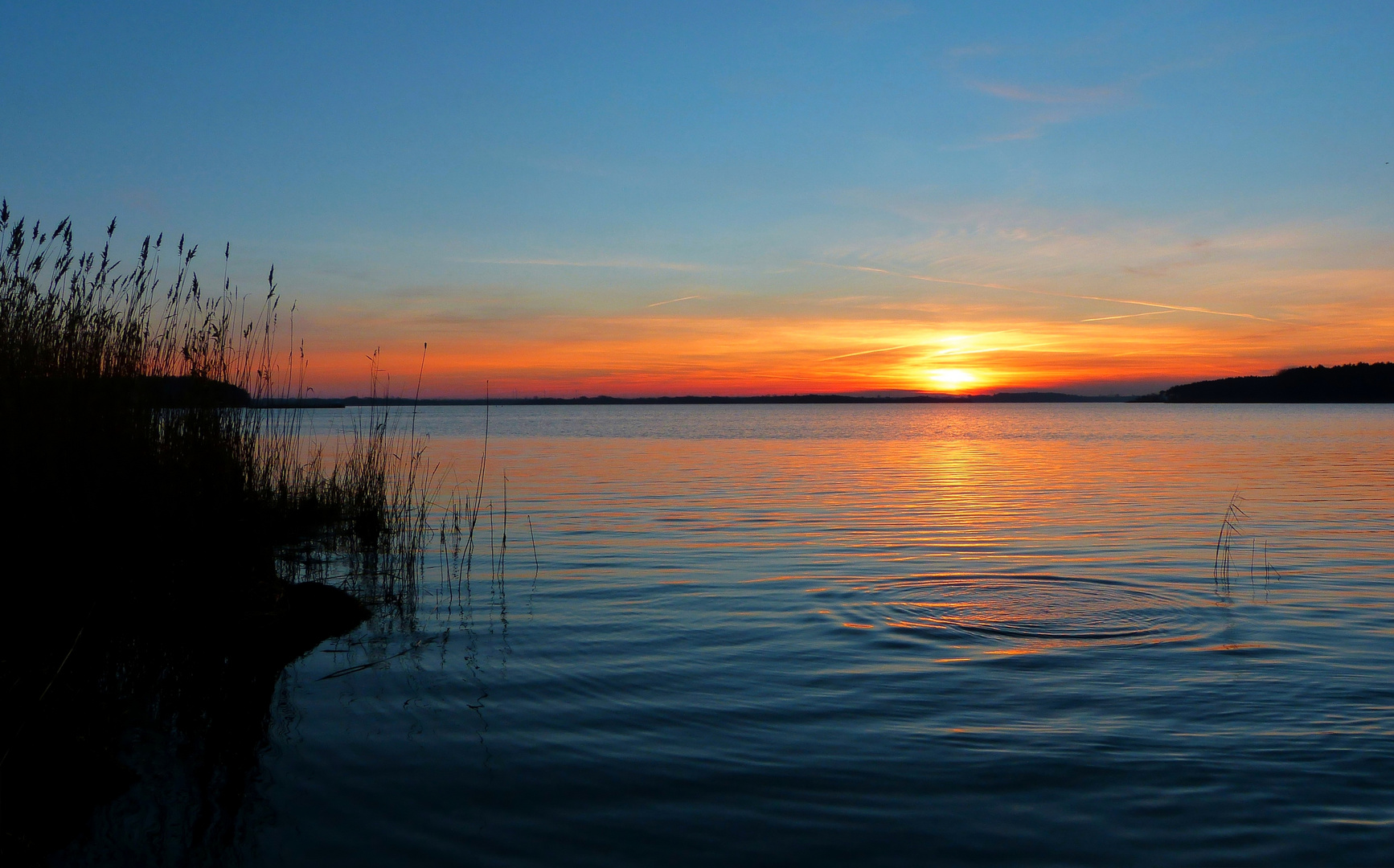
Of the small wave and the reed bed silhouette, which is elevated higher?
the reed bed silhouette

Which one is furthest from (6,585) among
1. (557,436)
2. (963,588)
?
(557,436)

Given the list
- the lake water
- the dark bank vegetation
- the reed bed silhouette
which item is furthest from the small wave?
the dark bank vegetation

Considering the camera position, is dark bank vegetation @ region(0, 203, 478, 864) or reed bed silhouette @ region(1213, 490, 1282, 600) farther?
reed bed silhouette @ region(1213, 490, 1282, 600)

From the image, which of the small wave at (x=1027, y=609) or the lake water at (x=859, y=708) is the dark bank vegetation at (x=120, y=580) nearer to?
the lake water at (x=859, y=708)

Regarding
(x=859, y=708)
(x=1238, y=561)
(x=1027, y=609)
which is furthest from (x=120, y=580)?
(x=1238, y=561)

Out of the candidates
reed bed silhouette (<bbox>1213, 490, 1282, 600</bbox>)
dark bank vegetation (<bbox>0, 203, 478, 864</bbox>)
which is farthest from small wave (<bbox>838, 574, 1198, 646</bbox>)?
dark bank vegetation (<bbox>0, 203, 478, 864</bbox>)

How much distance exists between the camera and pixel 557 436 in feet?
139

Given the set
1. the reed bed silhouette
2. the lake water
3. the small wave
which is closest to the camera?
the lake water

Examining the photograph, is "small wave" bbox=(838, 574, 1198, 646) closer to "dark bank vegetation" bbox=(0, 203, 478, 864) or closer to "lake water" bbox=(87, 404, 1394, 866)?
"lake water" bbox=(87, 404, 1394, 866)

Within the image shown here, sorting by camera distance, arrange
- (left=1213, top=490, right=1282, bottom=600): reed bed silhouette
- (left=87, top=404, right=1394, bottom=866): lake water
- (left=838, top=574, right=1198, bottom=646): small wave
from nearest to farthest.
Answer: (left=87, top=404, right=1394, bottom=866): lake water → (left=838, top=574, right=1198, bottom=646): small wave → (left=1213, top=490, right=1282, bottom=600): reed bed silhouette

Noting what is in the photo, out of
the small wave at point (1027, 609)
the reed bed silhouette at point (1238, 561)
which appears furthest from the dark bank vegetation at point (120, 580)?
the reed bed silhouette at point (1238, 561)

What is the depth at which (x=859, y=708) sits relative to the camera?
525 cm

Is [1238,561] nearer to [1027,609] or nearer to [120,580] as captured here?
[1027,609]

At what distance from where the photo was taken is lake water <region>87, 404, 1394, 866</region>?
366 centimetres
